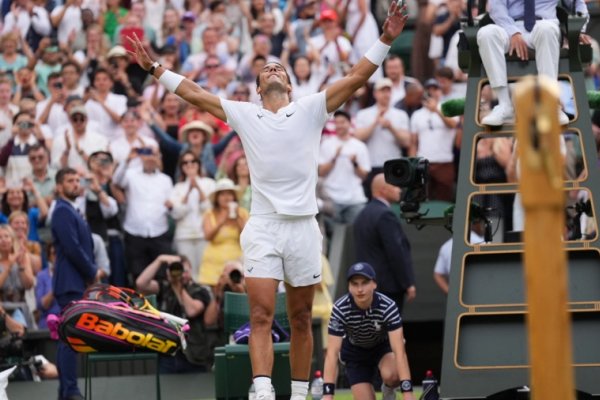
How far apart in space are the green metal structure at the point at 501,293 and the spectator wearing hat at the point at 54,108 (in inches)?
326

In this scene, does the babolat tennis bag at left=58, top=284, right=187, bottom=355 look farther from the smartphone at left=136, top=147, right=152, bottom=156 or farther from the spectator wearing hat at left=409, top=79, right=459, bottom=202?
the spectator wearing hat at left=409, top=79, right=459, bottom=202

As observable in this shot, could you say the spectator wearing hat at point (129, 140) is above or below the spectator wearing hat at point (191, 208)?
above

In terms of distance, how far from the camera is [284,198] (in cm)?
999

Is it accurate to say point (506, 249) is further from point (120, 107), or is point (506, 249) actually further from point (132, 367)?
point (120, 107)

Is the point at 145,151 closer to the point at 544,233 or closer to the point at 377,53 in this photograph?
the point at 377,53

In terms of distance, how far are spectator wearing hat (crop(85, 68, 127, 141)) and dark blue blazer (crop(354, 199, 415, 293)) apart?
14.3ft

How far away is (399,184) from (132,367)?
497 cm

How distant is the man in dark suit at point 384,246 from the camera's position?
16.3 meters

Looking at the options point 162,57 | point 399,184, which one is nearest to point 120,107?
point 162,57

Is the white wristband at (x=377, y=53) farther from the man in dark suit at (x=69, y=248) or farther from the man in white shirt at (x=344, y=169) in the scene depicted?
the man in white shirt at (x=344, y=169)

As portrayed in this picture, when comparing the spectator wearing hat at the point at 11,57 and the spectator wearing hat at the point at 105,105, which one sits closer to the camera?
the spectator wearing hat at the point at 105,105

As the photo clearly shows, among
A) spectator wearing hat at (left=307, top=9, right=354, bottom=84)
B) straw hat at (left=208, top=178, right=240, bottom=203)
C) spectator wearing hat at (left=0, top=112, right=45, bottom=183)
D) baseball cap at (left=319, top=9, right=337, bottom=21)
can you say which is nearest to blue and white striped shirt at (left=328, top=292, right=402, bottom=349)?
straw hat at (left=208, top=178, right=240, bottom=203)

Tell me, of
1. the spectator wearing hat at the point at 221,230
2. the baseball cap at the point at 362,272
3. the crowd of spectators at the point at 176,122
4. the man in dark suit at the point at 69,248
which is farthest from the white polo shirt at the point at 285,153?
the spectator wearing hat at the point at 221,230

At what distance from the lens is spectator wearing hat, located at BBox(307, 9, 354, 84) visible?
20919mm
